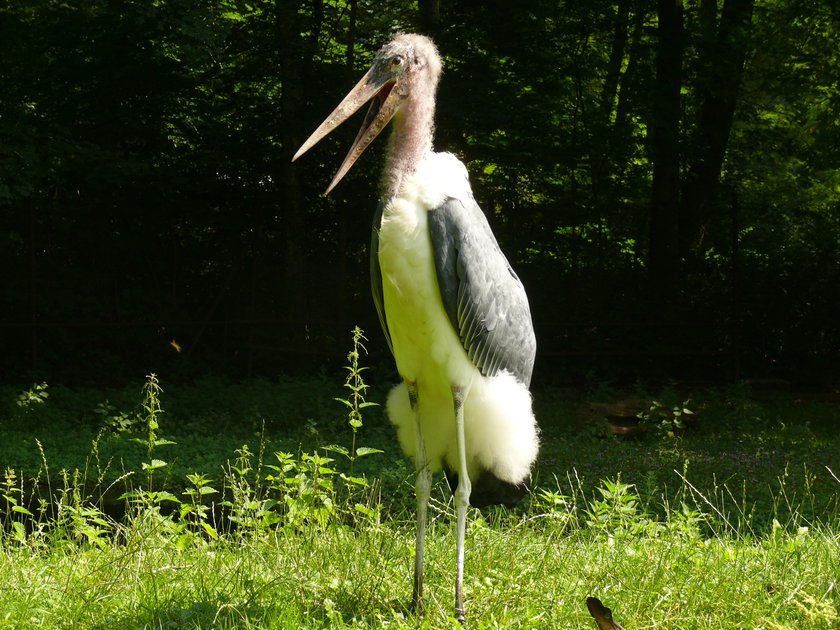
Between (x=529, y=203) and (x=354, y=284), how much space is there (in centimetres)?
206

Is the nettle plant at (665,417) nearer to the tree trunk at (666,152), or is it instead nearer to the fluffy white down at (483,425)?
the tree trunk at (666,152)

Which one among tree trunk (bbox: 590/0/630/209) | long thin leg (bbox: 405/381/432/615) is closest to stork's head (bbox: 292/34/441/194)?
long thin leg (bbox: 405/381/432/615)

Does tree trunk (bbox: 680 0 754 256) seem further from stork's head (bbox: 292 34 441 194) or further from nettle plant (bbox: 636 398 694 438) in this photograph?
stork's head (bbox: 292 34 441 194)

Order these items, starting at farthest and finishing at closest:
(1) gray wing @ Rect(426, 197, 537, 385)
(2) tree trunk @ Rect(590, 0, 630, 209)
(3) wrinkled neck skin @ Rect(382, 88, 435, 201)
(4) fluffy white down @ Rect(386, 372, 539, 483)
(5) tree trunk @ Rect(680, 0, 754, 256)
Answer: (2) tree trunk @ Rect(590, 0, 630, 209)
(5) tree trunk @ Rect(680, 0, 754, 256)
(4) fluffy white down @ Rect(386, 372, 539, 483)
(3) wrinkled neck skin @ Rect(382, 88, 435, 201)
(1) gray wing @ Rect(426, 197, 537, 385)

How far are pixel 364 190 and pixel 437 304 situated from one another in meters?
7.07

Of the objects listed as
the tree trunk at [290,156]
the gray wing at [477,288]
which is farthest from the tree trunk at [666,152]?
the gray wing at [477,288]

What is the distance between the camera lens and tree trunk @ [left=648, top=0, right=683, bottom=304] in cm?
941

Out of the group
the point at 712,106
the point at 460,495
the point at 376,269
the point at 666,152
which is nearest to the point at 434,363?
the point at 376,269

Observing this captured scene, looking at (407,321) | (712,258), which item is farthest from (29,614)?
(712,258)

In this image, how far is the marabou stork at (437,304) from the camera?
297 centimetres

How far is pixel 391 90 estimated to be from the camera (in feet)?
10.3

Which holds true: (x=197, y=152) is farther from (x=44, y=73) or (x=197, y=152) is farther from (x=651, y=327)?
(x=651, y=327)

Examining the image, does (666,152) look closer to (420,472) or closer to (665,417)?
(665,417)

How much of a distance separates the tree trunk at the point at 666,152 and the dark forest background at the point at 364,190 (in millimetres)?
23
